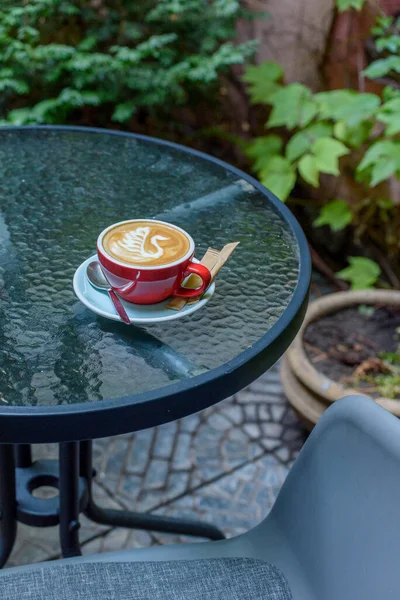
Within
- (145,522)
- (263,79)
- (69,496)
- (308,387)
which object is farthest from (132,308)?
(263,79)

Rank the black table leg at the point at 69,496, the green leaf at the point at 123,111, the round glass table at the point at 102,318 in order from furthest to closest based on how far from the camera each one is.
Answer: the green leaf at the point at 123,111, the black table leg at the point at 69,496, the round glass table at the point at 102,318

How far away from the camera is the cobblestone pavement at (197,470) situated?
1.87m

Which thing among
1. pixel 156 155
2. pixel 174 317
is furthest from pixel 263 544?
pixel 156 155

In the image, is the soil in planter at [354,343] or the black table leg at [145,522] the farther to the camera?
the soil in planter at [354,343]

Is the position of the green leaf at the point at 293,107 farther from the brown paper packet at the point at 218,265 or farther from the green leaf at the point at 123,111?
the brown paper packet at the point at 218,265

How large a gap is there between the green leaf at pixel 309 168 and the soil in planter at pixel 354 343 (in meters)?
0.52

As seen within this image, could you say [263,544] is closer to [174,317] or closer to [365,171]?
A: [174,317]

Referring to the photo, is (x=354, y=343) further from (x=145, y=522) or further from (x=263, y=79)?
(x=263, y=79)

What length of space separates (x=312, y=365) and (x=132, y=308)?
1.22m

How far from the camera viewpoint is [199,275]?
39.8 inches

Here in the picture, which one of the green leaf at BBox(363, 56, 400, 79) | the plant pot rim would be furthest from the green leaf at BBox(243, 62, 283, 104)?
the plant pot rim

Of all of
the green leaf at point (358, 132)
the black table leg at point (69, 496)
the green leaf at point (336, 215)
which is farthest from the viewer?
the green leaf at point (336, 215)

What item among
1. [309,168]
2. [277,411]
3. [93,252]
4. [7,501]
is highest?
[93,252]

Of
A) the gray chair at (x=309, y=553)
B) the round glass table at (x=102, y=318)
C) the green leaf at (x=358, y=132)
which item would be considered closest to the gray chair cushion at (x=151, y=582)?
the gray chair at (x=309, y=553)
